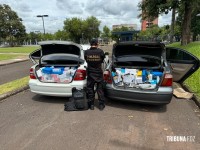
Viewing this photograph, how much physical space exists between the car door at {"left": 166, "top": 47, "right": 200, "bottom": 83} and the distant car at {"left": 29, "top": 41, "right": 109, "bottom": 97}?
2.95 m

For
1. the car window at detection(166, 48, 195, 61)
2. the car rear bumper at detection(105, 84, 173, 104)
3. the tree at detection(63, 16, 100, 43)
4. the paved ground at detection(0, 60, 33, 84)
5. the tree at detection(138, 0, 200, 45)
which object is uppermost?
the tree at detection(63, 16, 100, 43)

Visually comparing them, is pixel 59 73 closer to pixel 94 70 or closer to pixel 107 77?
pixel 94 70

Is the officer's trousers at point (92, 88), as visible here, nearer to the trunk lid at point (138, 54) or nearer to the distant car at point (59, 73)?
the distant car at point (59, 73)

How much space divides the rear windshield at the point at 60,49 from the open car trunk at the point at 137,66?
118 cm

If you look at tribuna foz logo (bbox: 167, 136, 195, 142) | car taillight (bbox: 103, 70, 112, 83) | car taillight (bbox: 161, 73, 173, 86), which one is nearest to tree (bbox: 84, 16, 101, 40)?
car taillight (bbox: 103, 70, 112, 83)

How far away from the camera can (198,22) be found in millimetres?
39094

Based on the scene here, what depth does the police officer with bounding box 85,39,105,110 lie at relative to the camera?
16.3 feet

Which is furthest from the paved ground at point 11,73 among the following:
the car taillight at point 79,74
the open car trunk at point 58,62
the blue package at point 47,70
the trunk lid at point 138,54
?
the trunk lid at point 138,54

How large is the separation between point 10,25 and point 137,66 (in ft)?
191

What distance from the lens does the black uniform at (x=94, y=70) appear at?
4977 millimetres

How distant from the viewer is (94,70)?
5.03 metres

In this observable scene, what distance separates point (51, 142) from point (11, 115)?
1796 mm

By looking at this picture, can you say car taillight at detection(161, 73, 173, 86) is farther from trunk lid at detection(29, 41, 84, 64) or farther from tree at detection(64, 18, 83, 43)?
tree at detection(64, 18, 83, 43)

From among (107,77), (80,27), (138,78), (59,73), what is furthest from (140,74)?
(80,27)
